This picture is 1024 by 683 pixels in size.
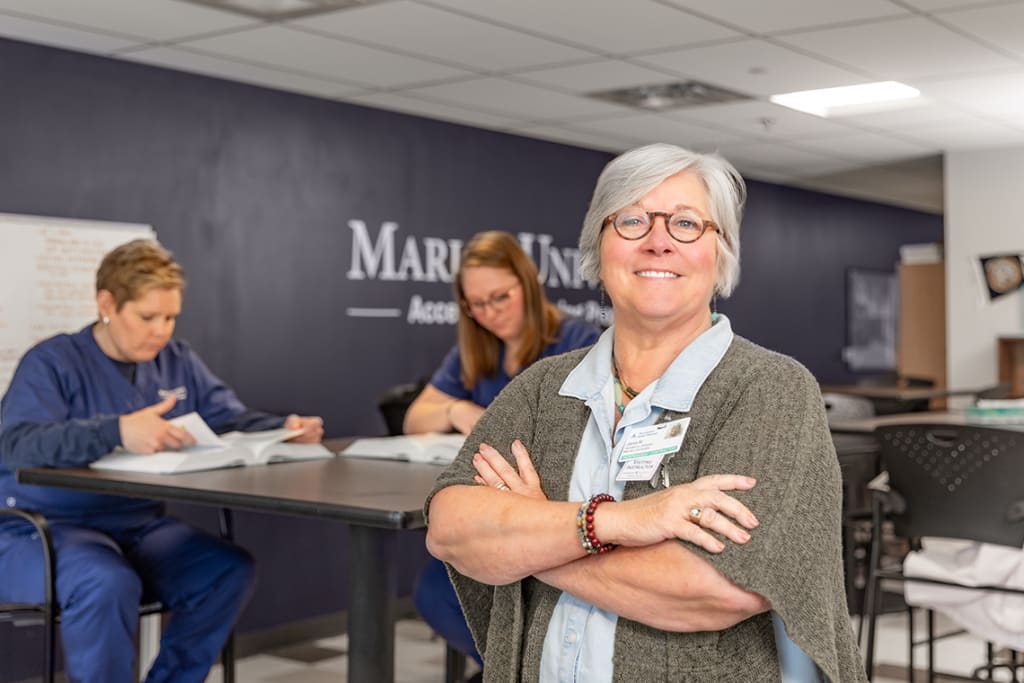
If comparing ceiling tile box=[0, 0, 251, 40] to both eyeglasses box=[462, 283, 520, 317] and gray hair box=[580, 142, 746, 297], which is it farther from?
gray hair box=[580, 142, 746, 297]

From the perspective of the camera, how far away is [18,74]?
15.1 ft

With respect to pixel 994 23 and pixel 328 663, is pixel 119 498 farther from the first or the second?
pixel 994 23

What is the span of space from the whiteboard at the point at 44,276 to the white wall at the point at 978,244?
5333 millimetres

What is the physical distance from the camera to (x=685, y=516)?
65.0 inches

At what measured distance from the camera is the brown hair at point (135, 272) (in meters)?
3.70

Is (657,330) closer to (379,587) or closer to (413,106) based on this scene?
(379,587)

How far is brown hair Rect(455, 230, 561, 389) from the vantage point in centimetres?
362

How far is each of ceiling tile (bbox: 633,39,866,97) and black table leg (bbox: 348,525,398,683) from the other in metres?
Answer: 2.86

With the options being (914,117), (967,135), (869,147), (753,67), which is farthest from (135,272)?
(967,135)

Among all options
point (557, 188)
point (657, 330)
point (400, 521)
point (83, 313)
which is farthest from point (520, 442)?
point (557, 188)

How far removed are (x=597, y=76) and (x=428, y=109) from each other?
1105mm

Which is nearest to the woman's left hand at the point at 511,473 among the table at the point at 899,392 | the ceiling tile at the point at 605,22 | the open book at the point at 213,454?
the open book at the point at 213,454

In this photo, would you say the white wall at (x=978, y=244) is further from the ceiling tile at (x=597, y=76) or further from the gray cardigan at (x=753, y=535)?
the gray cardigan at (x=753, y=535)

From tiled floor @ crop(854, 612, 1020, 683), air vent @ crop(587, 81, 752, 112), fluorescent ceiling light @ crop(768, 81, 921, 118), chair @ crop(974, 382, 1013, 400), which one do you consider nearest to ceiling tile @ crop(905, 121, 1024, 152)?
fluorescent ceiling light @ crop(768, 81, 921, 118)
